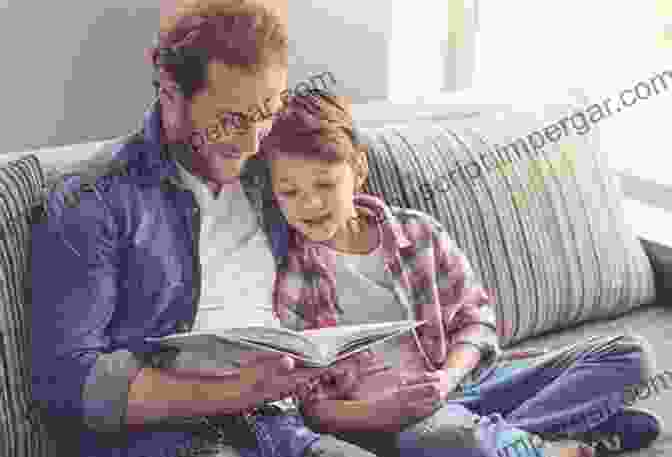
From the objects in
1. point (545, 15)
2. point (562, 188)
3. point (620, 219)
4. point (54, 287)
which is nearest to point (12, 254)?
point (54, 287)

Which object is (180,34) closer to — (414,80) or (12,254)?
(12,254)

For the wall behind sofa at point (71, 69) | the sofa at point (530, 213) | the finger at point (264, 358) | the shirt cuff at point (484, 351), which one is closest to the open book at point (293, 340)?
the finger at point (264, 358)

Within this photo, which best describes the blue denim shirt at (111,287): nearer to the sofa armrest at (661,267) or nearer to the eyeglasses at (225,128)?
the eyeglasses at (225,128)

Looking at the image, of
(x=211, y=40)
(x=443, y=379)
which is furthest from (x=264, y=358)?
(x=211, y=40)

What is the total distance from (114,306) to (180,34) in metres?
0.36

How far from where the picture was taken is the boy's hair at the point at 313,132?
1436 mm

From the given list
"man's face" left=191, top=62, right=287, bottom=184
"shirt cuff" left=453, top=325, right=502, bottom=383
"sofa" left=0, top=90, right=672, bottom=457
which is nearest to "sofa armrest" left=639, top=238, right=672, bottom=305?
"sofa" left=0, top=90, right=672, bottom=457

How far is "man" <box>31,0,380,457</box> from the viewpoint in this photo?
134 cm

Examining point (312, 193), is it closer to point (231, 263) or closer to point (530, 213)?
point (231, 263)

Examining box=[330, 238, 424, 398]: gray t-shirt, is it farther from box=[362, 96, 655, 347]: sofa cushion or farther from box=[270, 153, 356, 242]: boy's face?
box=[362, 96, 655, 347]: sofa cushion

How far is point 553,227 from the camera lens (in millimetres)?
1890

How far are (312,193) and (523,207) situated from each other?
55 cm

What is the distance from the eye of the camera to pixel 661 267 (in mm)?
2105

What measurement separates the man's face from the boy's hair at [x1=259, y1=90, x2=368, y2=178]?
0.06ft
